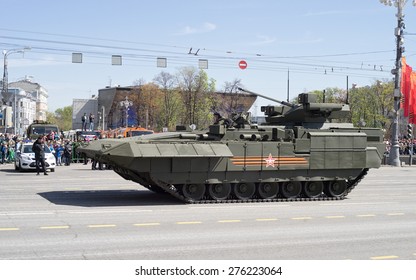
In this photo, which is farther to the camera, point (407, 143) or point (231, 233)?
point (407, 143)

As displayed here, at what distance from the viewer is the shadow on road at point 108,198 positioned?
16203 mm

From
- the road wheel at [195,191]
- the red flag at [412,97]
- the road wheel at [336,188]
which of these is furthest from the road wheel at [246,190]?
the red flag at [412,97]

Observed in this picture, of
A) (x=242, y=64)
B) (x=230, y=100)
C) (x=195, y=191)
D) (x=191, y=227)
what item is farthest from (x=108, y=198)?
(x=230, y=100)

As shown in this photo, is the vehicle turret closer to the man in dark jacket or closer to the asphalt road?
the asphalt road

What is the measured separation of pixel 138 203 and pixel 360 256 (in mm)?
8084

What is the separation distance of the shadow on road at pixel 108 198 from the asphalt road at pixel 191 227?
1.1 inches

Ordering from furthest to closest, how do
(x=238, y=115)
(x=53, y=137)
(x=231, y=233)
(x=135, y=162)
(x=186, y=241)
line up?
(x=53, y=137), (x=238, y=115), (x=135, y=162), (x=231, y=233), (x=186, y=241)

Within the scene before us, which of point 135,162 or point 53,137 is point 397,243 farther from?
point 53,137

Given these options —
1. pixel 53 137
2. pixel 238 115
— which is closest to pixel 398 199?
pixel 238 115

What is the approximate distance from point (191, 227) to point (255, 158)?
18.0ft

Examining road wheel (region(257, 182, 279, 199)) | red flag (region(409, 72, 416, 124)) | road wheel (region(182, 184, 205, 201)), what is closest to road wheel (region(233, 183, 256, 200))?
road wheel (region(257, 182, 279, 199))

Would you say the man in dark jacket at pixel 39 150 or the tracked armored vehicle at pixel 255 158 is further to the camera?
the man in dark jacket at pixel 39 150

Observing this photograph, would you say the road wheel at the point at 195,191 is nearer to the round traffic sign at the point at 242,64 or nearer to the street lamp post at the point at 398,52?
the round traffic sign at the point at 242,64

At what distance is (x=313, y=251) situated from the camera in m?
10.1
